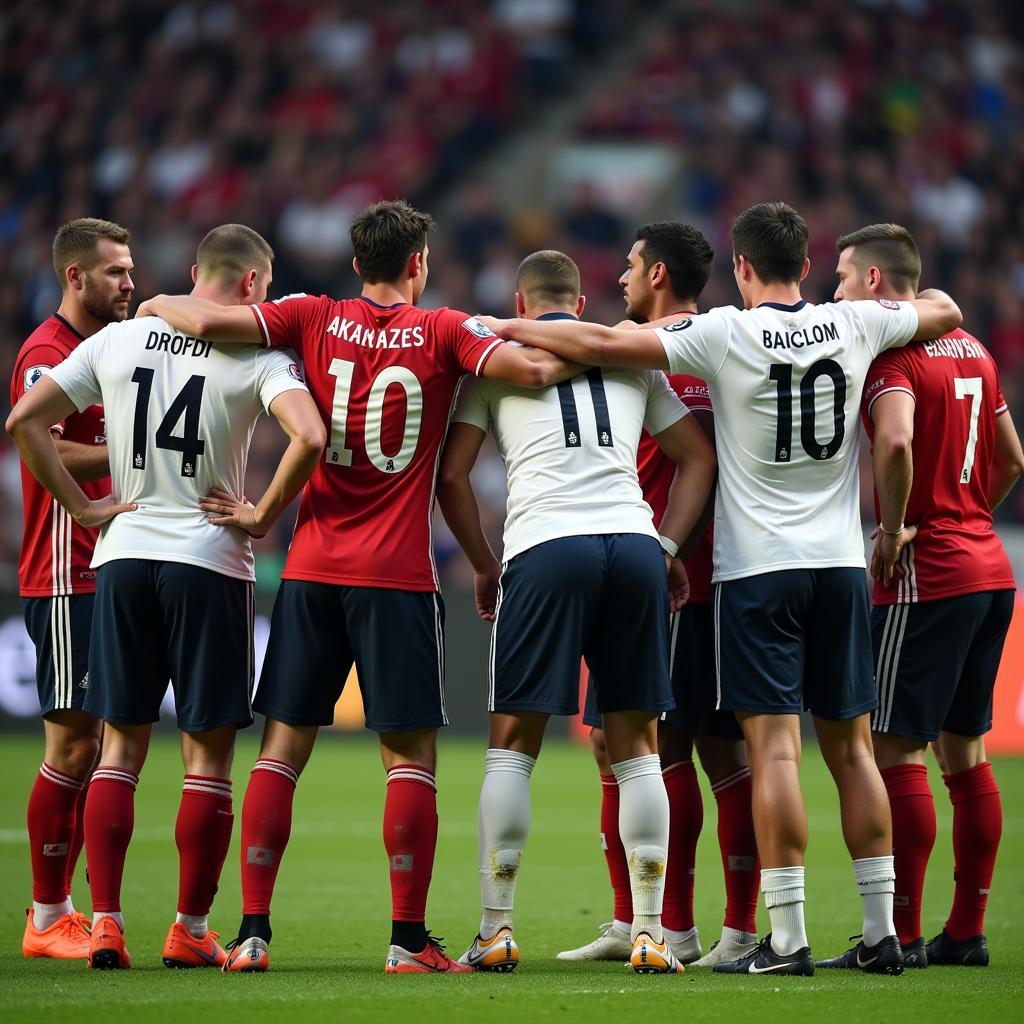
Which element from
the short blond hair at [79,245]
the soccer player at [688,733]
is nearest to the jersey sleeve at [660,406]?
the soccer player at [688,733]

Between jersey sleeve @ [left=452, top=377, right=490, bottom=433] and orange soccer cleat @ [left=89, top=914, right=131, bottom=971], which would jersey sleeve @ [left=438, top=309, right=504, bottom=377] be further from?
orange soccer cleat @ [left=89, top=914, right=131, bottom=971]

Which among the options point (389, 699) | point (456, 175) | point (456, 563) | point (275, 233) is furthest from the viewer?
point (456, 175)

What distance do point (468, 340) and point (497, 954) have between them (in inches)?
78.3

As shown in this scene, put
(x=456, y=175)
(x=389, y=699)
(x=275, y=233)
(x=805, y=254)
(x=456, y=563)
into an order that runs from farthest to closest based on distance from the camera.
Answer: (x=456, y=175) < (x=275, y=233) < (x=456, y=563) < (x=805, y=254) < (x=389, y=699)

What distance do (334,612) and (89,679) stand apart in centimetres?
86

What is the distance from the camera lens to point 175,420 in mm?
5352

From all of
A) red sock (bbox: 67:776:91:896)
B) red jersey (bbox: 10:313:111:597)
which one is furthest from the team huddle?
red sock (bbox: 67:776:91:896)

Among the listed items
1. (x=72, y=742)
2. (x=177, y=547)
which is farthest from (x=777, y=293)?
(x=72, y=742)

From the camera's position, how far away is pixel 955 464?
223 inches

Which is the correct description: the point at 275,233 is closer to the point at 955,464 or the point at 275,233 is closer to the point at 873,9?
the point at 873,9

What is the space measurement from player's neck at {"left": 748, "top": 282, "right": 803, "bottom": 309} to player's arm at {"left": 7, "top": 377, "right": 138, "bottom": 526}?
7.30ft

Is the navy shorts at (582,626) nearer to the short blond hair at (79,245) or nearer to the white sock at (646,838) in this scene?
the white sock at (646,838)

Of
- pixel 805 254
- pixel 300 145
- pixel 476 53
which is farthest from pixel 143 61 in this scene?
pixel 805 254

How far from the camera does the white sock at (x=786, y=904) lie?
5.09 metres
